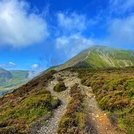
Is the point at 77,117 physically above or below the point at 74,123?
above

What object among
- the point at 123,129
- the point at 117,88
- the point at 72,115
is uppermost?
the point at 117,88

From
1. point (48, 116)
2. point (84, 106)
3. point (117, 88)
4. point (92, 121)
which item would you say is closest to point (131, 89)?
point (117, 88)

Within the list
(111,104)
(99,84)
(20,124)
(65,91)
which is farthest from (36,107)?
(99,84)

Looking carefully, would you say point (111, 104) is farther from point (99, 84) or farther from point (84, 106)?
point (99, 84)

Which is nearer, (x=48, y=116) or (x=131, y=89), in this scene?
(x=48, y=116)

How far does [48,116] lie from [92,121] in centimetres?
585

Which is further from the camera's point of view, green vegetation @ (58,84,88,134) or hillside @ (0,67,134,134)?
hillside @ (0,67,134,134)

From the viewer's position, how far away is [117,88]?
29609 mm

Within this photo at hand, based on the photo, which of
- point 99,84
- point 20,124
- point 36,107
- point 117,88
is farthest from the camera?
point 99,84

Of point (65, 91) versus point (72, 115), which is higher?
point (65, 91)

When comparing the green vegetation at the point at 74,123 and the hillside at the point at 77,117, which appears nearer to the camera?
the green vegetation at the point at 74,123

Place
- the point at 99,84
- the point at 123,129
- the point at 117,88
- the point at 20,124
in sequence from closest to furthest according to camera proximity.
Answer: the point at 123,129 → the point at 20,124 → the point at 117,88 → the point at 99,84

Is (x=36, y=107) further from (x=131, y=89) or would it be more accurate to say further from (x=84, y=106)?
(x=131, y=89)

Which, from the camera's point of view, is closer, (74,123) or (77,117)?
(74,123)
